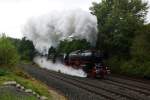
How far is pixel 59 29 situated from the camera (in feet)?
162

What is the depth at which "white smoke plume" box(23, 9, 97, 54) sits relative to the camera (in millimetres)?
40250

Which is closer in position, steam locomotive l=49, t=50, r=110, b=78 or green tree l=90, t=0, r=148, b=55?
steam locomotive l=49, t=50, r=110, b=78

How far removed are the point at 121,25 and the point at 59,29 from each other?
12189mm

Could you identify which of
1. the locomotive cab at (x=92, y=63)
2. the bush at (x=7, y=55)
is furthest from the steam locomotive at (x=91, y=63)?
the bush at (x=7, y=55)

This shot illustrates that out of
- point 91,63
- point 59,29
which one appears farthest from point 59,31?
point 91,63

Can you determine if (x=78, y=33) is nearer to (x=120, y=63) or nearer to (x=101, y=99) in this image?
(x=120, y=63)

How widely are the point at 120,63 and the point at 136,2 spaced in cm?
761

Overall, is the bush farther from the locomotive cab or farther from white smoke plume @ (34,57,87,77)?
the locomotive cab

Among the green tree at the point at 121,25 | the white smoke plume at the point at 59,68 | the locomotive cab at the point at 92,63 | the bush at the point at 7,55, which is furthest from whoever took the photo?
the green tree at the point at 121,25

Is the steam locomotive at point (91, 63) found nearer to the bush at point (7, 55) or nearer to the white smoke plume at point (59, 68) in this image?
the white smoke plume at point (59, 68)

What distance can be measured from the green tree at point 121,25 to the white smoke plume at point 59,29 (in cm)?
181

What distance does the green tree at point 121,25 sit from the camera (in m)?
39.2

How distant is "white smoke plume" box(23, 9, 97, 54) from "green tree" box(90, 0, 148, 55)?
1.81 meters

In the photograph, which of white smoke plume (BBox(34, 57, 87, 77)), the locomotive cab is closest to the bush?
white smoke plume (BBox(34, 57, 87, 77))
